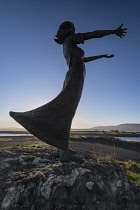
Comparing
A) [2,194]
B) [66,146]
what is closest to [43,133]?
[66,146]

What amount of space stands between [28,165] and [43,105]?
4.63 feet

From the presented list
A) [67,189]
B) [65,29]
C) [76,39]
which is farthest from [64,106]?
[65,29]

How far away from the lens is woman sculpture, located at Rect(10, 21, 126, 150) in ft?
10.9

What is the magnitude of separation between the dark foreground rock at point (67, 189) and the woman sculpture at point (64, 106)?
725mm

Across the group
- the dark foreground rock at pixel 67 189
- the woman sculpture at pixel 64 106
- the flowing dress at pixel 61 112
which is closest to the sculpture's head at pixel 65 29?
the woman sculpture at pixel 64 106

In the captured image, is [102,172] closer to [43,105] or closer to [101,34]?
[43,105]

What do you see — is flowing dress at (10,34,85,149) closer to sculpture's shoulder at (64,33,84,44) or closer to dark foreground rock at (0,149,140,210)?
sculpture's shoulder at (64,33,84,44)

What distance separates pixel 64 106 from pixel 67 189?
68.3 inches

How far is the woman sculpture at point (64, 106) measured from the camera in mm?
3309

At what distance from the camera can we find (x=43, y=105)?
3.54 metres

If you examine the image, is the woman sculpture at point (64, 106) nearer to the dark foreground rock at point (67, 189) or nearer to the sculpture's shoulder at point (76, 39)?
the sculpture's shoulder at point (76, 39)

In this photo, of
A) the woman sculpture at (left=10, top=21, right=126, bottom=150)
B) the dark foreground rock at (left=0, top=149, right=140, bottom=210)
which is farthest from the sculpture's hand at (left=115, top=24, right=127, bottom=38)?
the dark foreground rock at (left=0, top=149, right=140, bottom=210)

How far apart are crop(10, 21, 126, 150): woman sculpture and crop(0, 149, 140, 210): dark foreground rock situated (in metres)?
0.72

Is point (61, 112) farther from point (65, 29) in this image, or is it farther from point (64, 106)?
point (65, 29)
